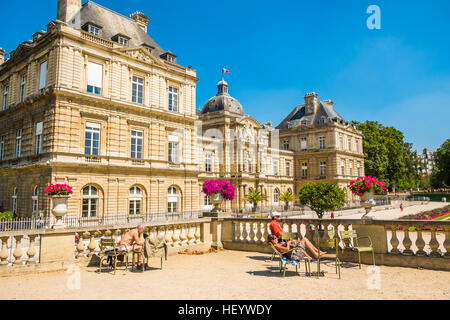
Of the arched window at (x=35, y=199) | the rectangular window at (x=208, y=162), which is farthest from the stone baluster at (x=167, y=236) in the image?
the rectangular window at (x=208, y=162)

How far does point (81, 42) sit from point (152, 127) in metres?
6.97

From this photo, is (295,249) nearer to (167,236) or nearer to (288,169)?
(167,236)

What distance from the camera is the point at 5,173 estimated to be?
2231 cm

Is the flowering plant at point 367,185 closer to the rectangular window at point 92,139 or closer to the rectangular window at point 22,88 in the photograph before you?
the rectangular window at point 92,139

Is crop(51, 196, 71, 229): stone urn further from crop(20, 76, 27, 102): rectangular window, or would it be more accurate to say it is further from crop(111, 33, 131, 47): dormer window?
crop(20, 76, 27, 102): rectangular window

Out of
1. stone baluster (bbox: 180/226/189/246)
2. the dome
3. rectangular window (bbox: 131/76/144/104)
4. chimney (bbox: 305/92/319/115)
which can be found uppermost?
chimney (bbox: 305/92/319/115)

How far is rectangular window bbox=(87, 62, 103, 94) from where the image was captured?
65.7 feet

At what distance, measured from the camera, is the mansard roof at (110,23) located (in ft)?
72.2

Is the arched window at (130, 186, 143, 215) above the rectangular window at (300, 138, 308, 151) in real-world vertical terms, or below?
below

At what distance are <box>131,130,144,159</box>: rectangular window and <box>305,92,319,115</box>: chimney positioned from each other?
3677 cm

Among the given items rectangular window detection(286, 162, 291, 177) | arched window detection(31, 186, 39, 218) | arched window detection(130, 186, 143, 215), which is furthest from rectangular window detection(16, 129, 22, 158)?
rectangular window detection(286, 162, 291, 177)

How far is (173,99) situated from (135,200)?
27.9 ft

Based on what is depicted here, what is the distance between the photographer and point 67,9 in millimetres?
21719
